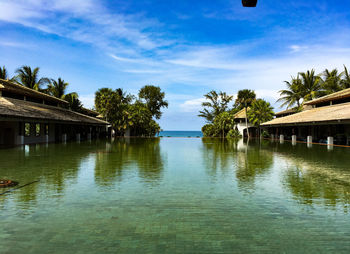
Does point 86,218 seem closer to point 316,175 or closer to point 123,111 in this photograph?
point 316,175

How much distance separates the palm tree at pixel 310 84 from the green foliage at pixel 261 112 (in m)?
6.21

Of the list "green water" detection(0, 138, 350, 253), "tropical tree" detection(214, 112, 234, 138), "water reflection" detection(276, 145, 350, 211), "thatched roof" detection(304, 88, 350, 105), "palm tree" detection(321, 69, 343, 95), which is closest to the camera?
"green water" detection(0, 138, 350, 253)

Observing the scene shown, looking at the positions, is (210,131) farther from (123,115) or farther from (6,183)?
(6,183)

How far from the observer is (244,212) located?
221 inches

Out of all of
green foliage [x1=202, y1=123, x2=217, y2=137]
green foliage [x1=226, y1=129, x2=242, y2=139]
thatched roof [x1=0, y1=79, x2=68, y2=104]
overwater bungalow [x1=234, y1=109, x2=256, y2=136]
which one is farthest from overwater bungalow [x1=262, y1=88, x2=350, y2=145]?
thatched roof [x1=0, y1=79, x2=68, y2=104]

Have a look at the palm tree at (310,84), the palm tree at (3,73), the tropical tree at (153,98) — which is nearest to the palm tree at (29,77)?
the palm tree at (3,73)

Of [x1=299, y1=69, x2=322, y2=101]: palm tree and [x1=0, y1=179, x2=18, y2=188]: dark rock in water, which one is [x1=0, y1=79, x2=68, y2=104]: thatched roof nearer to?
[x1=0, y1=179, x2=18, y2=188]: dark rock in water

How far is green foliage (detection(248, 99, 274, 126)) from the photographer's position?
45.8 metres

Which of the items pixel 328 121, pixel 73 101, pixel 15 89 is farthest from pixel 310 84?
pixel 15 89

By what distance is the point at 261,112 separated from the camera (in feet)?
150

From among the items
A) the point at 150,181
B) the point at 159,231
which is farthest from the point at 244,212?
the point at 150,181

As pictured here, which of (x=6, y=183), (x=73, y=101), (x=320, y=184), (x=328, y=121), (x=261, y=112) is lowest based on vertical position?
(x=320, y=184)

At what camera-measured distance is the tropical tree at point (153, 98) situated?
208ft

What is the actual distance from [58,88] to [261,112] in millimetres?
35583
